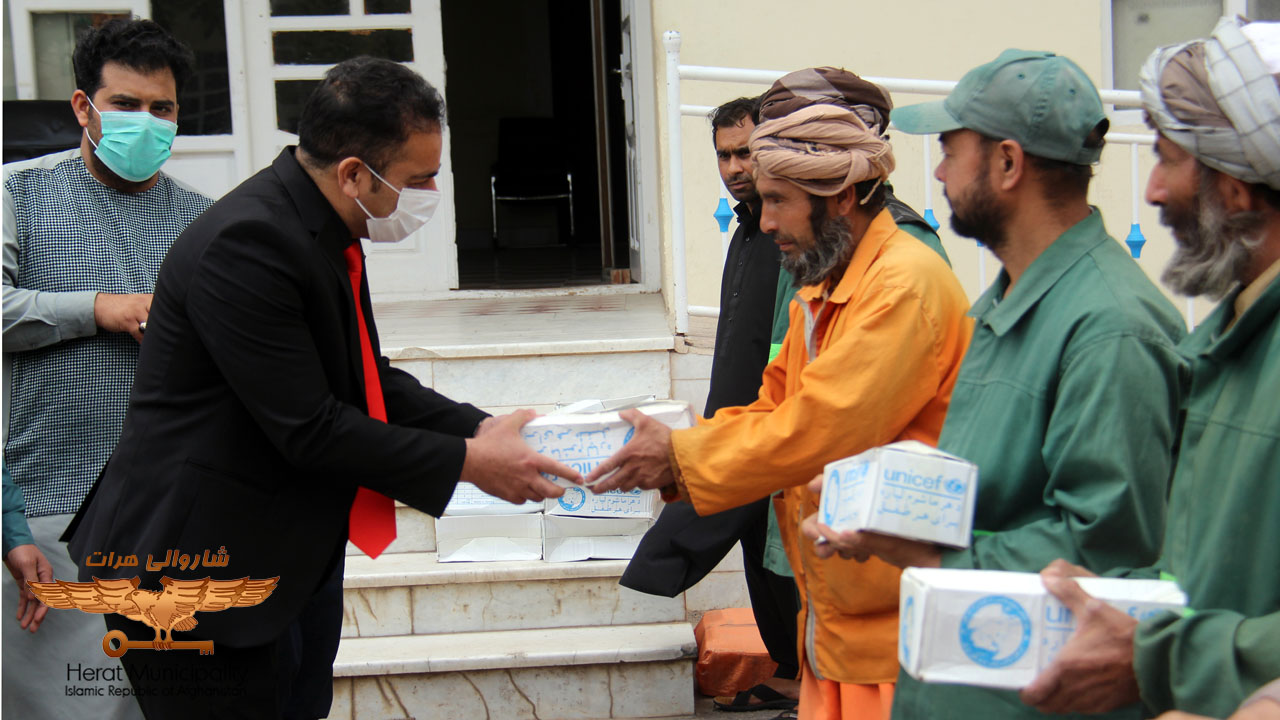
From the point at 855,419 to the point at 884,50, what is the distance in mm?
4356

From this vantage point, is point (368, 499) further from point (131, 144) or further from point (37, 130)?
point (37, 130)

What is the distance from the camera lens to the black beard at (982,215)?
5.95ft

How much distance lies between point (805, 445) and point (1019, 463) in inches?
19.6

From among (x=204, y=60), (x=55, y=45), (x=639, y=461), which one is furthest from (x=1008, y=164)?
(x=55, y=45)

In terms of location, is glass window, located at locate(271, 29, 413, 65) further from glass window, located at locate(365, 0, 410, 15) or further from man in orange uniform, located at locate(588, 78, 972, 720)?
man in orange uniform, located at locate(588, 78, 972, 720)

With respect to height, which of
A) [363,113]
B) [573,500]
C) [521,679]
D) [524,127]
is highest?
[524,127]

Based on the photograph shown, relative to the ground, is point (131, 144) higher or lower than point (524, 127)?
lower

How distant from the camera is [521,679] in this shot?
392 cm

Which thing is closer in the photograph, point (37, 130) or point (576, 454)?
point (576, 454)

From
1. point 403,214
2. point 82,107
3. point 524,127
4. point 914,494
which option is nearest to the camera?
point 914,494

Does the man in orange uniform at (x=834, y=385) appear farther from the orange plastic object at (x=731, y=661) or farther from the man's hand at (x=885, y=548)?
the orange plastic object at (x=731, y=661)

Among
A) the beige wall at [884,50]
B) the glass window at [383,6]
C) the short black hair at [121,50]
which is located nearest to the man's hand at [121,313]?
the short black hair at [121,50]

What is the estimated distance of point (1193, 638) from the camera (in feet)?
4.20

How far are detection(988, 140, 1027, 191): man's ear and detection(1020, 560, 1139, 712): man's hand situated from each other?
0.70m
